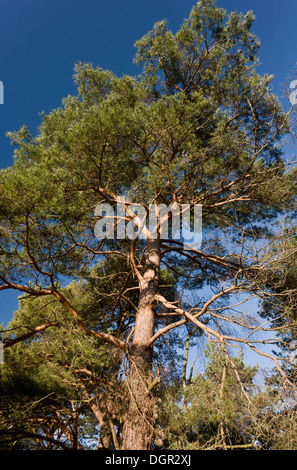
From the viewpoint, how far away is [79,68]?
6527 mm

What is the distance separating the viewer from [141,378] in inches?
162

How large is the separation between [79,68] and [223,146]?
11.7 ft

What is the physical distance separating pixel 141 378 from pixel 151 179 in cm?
292

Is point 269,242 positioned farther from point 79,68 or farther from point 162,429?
point 79,68

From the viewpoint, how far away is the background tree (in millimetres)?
4348

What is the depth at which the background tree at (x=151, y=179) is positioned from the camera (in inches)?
171
